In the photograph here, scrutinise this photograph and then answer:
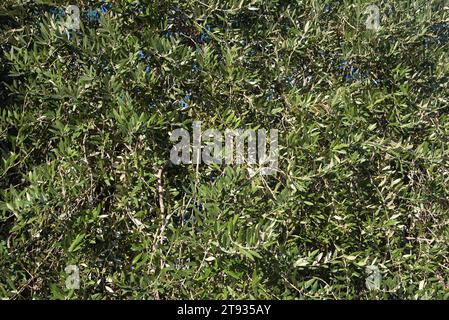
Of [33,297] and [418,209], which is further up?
[418,209]

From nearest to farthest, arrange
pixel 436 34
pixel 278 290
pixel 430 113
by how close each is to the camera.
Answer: pixel 278 290 < pixel 430 113 < pixel 436 34

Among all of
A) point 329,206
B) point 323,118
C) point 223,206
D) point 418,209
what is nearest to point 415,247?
point 418,209

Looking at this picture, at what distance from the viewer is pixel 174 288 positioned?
2506 mm

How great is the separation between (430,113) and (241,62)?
122cm

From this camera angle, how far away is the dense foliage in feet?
8.16

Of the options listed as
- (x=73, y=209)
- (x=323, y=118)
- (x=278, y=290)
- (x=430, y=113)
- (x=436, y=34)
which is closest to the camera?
(x=278, y=290)

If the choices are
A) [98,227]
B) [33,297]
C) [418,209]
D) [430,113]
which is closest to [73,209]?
[98,227]

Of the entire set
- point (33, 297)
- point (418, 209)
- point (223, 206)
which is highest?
point (223, 206)

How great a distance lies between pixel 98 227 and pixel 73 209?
0.16m

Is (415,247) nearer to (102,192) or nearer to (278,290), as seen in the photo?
(278,290)

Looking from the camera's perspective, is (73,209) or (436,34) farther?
(436,34)

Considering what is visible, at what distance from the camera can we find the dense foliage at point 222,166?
249 cm

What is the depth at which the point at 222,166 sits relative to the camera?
2768mm

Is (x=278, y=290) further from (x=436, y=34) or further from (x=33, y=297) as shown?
(x=436, y=34)
